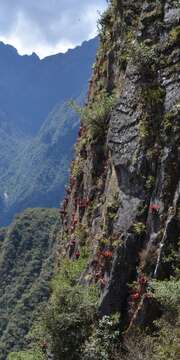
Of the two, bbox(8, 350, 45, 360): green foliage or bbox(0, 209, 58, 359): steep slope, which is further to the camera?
bbox(0, 209, 58, 359): steep slope

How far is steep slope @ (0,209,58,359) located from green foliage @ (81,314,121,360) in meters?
47.2

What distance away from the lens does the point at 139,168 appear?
14.6 meters

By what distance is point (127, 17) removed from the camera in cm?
1759

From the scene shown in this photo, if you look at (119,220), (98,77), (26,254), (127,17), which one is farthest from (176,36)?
(26,254)

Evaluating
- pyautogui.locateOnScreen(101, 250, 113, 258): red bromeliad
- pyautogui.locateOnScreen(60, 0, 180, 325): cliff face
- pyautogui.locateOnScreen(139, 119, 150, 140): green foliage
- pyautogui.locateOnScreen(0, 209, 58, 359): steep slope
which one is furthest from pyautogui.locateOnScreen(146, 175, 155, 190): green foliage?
pyautogui.locateOnScreen(0, 209, 58, 359): steep slope

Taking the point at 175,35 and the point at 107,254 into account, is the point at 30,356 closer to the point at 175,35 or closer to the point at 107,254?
the point at 107,254

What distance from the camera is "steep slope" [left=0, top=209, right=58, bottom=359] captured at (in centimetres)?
7338

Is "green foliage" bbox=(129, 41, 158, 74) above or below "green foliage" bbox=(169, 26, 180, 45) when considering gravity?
below

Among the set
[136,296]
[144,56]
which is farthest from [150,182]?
[144,56]

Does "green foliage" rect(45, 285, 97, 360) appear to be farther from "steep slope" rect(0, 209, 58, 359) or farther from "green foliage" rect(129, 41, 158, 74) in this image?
"steep slope" rect(0, 209, 58, 359)

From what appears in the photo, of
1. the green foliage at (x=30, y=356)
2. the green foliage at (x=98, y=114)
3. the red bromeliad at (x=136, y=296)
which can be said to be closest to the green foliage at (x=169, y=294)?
the red bromeliad at (x=136, y=296)

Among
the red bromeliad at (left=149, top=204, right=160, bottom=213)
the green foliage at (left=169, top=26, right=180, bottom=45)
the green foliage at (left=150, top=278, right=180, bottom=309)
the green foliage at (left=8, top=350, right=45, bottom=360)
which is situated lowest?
the green foliage at (left=8, top=350, right=45, bottom=360)

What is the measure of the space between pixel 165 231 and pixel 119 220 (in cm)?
182

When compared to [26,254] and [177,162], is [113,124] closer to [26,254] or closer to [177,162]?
[177,162]
